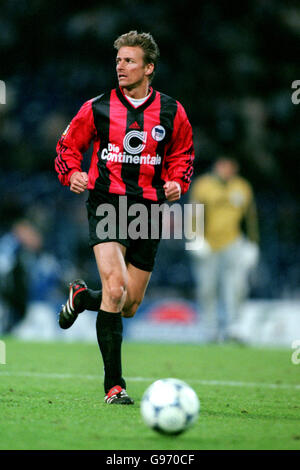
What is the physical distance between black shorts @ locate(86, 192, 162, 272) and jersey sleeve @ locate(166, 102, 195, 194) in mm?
265

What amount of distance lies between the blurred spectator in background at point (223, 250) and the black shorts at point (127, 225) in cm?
623

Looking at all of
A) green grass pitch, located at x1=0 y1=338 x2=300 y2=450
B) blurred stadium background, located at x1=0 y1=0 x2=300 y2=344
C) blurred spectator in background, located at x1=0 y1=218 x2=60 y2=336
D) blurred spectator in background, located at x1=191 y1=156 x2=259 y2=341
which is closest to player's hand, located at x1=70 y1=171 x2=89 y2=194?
green grass pitch, located at x1=0 y1=338 x2=300 y2=450

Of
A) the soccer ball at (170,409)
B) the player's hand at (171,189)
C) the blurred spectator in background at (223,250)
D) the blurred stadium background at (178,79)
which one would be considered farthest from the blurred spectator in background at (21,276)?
the soccer ball at (170,409)

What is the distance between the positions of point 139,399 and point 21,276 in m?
7.51

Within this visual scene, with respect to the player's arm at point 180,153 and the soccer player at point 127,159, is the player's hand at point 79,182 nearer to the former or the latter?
the soccer player at point 127,159

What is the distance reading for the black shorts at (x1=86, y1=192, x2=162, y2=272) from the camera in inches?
228

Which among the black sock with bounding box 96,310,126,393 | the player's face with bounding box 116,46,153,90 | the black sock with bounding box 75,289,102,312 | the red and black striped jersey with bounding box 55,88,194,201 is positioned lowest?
the black sock with bounding box 96,310,126,393

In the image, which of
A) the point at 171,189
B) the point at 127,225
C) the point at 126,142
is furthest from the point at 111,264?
the point at 126,142

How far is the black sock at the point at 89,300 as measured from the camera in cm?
644

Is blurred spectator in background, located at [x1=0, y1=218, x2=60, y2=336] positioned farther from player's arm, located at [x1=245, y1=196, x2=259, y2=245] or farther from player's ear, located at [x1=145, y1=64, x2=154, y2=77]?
player's ear, located at [x1=145, y1=64, x2=154, y2=77]

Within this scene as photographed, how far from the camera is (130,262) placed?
6.14m
